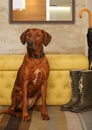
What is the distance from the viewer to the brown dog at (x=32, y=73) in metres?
2.20

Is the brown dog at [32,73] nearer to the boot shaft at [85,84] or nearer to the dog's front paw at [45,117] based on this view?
the dog's front paw at [45,117]

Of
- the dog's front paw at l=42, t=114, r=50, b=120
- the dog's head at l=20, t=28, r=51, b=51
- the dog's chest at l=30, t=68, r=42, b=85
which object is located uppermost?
the dog's head at l=20, t=28, r=51, b=51

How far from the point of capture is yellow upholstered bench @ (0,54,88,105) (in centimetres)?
254

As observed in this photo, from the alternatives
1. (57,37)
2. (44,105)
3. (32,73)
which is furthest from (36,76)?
(57,37)

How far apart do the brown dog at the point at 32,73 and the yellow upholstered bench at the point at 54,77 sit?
8.4 inches

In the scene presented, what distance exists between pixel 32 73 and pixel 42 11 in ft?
3.11

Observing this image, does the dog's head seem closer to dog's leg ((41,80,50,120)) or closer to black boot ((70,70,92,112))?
dog's leg ((41,80,50,120))

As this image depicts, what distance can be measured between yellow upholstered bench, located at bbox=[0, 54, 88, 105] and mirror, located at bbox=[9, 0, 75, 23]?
1.95 ft

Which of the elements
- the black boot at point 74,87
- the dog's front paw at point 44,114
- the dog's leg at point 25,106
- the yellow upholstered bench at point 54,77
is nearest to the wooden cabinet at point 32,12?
the yellow upholstered bench at point 54,77

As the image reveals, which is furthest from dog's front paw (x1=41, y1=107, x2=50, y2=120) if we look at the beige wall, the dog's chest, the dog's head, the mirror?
the mirror

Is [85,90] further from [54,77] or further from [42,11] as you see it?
[42,11]

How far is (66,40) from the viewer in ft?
10.0

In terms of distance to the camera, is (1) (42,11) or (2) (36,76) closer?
(2) (36,76)

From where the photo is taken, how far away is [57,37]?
3.04 meters
